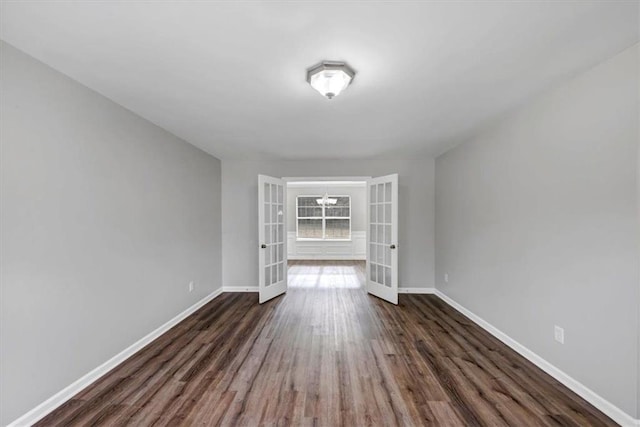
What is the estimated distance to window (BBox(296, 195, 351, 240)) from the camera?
8289 mm

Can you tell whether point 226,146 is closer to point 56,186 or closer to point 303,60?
point 56,186

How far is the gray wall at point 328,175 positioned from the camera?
457cm

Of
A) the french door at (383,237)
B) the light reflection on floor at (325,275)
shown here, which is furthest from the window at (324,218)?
the french door at (383,237)

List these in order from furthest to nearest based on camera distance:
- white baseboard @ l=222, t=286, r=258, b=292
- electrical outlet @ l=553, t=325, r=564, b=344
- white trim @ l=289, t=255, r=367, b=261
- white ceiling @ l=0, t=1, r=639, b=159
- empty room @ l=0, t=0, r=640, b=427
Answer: white trim @ l=289, t=255, r=367, b=261 → white baseboard @ l=222, t=286, r=258, b=292 → electrical outlet @ l=553, t=325, r=564, b=344 → empty room @ l=0, t=0, r=640, b=427 → white ceiling @ l=0, t=1, r=639, b=159

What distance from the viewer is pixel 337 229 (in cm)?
832

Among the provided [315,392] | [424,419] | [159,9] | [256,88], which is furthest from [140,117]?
[424,419]

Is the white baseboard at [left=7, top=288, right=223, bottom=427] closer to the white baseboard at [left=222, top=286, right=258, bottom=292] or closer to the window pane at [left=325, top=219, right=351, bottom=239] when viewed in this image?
the white baseboard at [left=222, top=286, right=258, bottom=292]

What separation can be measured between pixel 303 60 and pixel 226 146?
7.89 feet

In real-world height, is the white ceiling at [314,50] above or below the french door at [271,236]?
above

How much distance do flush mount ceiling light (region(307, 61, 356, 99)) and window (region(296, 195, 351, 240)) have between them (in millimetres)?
6360

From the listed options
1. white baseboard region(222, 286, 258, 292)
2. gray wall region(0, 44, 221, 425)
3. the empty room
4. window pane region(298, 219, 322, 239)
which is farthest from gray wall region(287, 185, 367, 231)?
gray wall region(0, 44, 221, 425)

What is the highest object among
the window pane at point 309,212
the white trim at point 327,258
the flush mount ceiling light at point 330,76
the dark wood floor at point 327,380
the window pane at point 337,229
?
the flush mount ceiling light at point 330,76

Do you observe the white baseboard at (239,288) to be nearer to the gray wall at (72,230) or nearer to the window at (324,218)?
the gray wall at (72,230)

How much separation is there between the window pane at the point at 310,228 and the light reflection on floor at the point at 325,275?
99 cm
